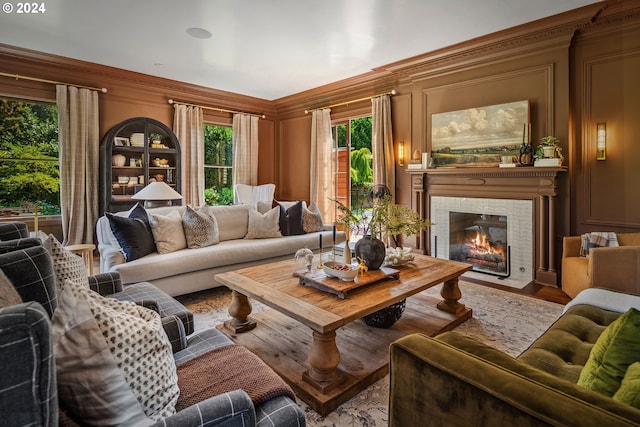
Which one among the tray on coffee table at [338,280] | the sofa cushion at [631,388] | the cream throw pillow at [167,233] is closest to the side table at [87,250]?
the cream throw pillow at [167,233]

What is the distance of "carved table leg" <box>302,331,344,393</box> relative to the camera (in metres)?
1.88

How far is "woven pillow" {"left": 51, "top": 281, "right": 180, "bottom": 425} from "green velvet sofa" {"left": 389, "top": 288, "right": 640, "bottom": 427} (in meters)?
0.72

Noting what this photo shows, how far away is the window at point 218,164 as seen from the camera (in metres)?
6.45

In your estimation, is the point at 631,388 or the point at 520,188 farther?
the point at 520,188

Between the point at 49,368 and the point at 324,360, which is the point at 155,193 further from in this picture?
the point at 49,368

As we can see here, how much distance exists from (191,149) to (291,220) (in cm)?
256

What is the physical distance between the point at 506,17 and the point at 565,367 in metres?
3.51

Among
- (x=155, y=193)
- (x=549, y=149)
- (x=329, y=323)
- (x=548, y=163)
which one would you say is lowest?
(x=329, y=323)

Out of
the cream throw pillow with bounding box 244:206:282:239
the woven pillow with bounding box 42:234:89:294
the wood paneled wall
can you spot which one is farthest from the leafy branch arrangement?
the wood paneled wall

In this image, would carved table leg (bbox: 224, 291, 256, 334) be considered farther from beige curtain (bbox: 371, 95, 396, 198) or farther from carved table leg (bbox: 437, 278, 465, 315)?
beige curtain (bbox: 371, 95, 396, 198)

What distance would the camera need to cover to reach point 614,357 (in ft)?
3.22

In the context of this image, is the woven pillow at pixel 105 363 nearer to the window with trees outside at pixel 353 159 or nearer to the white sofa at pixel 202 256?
the white sofa at pixel 202 256

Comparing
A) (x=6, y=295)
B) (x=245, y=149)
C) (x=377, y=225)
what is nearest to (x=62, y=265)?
(x=6, y=295)

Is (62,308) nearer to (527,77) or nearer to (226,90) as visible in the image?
(527,77)
